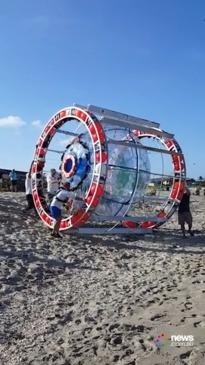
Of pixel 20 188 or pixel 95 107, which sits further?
pixel 20 188

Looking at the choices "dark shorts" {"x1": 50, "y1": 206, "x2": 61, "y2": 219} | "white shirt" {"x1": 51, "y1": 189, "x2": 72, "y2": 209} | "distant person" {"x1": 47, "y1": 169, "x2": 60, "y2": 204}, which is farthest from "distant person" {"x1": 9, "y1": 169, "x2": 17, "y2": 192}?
"white shirt" {"x1": 51, "y1": 189, "x2": 72, "y2": 209}

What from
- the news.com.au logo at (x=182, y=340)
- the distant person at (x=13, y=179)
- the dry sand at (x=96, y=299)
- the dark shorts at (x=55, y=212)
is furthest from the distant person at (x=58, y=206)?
the distant person at (x=13, y=179)

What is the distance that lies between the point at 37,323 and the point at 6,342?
0.77 meters

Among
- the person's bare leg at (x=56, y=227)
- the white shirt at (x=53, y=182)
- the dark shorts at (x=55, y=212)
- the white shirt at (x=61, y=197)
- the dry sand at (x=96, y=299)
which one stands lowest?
the dry sand at (x=96, y=299)

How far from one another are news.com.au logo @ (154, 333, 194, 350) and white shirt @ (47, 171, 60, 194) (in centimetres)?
1044

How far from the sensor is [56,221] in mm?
13805

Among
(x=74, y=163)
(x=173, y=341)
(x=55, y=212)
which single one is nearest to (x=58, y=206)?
(x=55, y=212)

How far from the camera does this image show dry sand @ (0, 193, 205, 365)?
5734 mm

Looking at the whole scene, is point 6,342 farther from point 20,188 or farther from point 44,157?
point 20,188

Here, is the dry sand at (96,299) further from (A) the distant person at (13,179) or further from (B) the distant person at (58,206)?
(A) the distant person at (13,179)

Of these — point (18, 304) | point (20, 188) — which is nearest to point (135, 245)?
point (18, 304)

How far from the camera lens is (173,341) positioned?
18.3 ft

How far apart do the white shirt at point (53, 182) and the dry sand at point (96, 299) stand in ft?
6.49

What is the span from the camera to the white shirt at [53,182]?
1594cm
